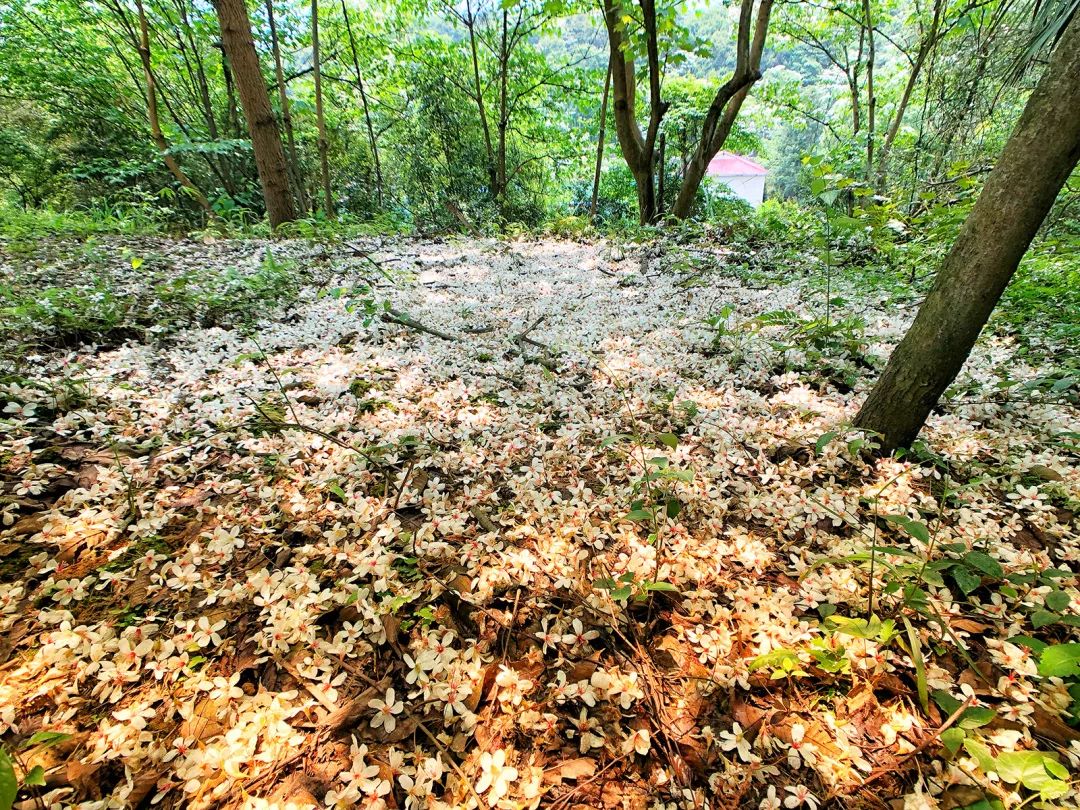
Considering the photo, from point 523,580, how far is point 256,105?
839 cm

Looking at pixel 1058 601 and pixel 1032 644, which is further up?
pixel 1058 601

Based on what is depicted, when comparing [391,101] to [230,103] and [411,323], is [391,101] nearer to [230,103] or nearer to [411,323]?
[230,103]

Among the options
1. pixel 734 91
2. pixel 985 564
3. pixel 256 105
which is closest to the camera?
pixel 985 564

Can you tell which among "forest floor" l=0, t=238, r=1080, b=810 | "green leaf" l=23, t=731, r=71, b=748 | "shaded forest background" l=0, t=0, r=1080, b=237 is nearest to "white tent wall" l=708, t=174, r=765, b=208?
"shaded forest background" l=0, t=0, r=1080, b=237

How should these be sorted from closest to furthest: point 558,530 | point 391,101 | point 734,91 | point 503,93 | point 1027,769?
point 1027,769, point 558,530, point 734,91, point 503,93, point 391,101

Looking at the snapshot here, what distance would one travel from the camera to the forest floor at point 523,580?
1.31 metres

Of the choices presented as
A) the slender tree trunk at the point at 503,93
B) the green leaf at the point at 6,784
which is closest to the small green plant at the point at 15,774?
the green leaf at the point at 6,784

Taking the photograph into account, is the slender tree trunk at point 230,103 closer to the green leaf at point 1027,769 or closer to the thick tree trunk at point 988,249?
the thick tree trunk at point 988,249

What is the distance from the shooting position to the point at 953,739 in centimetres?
126

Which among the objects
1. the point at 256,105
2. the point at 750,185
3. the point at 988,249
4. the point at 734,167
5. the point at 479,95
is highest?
the point at 734,167

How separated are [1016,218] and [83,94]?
1880 centimetres

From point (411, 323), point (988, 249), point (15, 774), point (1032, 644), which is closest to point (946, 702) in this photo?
point (1032, 644)

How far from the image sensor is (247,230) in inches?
306

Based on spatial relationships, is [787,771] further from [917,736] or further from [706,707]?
[917,736]
